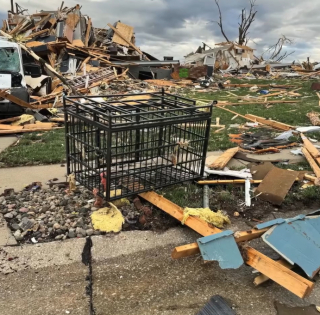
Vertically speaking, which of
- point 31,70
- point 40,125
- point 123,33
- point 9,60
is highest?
point 123,33

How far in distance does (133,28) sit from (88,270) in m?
24.6

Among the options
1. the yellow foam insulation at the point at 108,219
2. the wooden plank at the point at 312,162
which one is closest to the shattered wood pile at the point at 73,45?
the wooden plank at the point at 312,162

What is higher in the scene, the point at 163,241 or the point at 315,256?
the point at 315,256

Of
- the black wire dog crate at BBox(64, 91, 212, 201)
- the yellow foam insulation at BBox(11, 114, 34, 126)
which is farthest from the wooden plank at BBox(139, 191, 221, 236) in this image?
the yellow foam insulation at BBox(11, 114, 34, 126)

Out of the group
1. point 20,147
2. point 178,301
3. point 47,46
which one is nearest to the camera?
point 178,301

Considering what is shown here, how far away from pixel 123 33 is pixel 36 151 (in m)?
19.8

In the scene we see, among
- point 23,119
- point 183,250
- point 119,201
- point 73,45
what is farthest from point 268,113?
point 73,45

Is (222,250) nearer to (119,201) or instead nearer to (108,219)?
(108,219)

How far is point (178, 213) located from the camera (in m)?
3.69

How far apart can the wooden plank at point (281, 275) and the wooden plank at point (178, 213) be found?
1.93ft

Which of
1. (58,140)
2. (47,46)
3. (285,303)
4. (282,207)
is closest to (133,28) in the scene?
(47,46)

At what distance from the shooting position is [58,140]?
25.1 feet

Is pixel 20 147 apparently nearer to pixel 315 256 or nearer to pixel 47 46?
pixel 315 256

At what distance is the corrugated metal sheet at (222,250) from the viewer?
2.73 m
